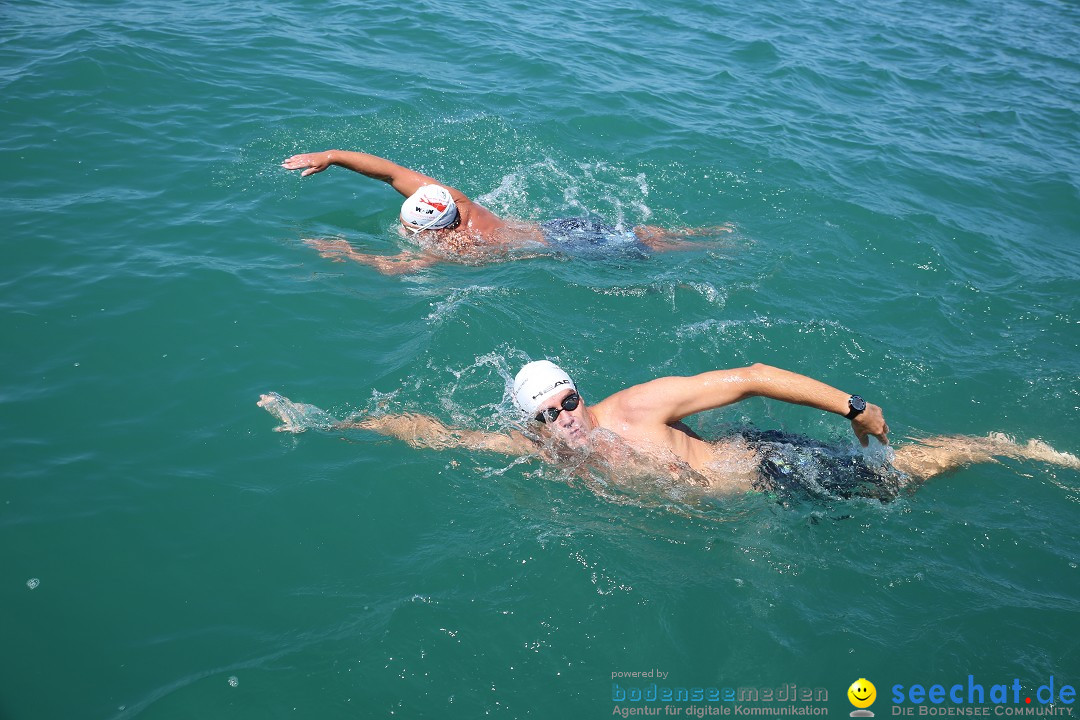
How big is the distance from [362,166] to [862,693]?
23.3 ft

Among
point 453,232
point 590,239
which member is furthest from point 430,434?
point 590,239

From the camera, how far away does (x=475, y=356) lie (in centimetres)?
730

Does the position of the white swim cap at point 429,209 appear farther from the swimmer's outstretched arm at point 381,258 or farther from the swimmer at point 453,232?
the swimmer's outstretched arm at point 381,258

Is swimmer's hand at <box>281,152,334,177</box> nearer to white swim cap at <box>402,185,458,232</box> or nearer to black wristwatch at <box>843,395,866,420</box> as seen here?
white swim cap at <box>402,185,458,232</box>

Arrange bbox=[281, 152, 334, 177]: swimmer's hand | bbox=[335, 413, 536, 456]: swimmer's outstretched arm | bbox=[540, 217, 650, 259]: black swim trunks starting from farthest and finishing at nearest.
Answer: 1. bbox=[540, 217, 650, 259]: black swim trunks
2. bbox=[281, 152, 334, 177]: swimmer's hand
3. bbox=[335, 413, 536, 456]: swimmer's outstretched arm

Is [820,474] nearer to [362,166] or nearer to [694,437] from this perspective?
[694,437]

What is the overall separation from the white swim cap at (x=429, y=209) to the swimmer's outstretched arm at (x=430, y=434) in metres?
3.09

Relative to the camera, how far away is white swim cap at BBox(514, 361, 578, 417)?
217 inches

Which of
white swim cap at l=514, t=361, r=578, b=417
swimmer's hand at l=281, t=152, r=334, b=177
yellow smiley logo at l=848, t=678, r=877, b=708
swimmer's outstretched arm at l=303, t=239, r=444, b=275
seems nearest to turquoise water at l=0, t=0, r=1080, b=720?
yellow smiley logo at l=848, t=678, r=877, b=708

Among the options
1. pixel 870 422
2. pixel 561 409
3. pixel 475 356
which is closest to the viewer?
pixel 870 422

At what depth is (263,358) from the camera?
7.06 m

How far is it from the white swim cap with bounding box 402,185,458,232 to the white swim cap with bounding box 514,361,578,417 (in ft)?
11.3

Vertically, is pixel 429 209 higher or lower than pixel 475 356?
higher

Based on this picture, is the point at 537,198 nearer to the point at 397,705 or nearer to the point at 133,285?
the point at 133,285
